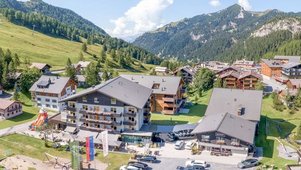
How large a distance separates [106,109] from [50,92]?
30651mm

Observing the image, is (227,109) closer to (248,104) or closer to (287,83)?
(248,104)

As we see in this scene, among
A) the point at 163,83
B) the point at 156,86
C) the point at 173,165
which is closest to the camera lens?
the point at 173,165

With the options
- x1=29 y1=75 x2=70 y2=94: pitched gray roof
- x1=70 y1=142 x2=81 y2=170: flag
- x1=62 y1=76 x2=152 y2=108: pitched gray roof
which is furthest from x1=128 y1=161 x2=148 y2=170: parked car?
x1=29 y1=75 x2=70 y2=94: pitched gray roof

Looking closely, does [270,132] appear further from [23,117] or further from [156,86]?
A: [23,117]

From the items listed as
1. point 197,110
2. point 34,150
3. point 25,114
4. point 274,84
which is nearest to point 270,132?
point 197,110

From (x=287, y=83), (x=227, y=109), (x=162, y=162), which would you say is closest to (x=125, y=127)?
(x=162, y=162)

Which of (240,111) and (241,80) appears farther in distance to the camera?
(241,80)

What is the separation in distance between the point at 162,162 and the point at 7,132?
138 feet

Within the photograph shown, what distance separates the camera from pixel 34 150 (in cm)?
7681

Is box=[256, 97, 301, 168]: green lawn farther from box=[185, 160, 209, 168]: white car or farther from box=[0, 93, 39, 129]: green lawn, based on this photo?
box=[0, 93, 39, 129]: green lawn

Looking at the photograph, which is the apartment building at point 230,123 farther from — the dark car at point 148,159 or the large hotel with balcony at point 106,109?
the large hotel with balcony at point 106,109

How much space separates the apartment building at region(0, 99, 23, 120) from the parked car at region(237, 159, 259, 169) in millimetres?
65473

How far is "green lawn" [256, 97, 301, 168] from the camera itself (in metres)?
71.4

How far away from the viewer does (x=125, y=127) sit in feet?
278
